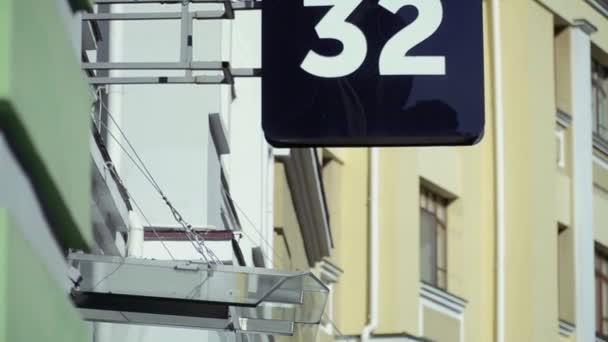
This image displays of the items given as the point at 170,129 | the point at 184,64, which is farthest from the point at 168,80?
the point at 170,129

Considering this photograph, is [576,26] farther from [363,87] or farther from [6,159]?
[6,159]

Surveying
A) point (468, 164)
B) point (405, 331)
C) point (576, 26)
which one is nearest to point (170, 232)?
point (405, 331)

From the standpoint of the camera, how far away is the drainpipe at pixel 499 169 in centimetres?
2683

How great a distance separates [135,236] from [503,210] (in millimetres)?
16493

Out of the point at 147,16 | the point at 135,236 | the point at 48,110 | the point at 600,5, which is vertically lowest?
the point at 48,110

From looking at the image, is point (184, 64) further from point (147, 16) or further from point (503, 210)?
point (503, 210)

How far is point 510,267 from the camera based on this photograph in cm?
2692

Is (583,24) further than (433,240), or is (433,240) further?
(583,24)

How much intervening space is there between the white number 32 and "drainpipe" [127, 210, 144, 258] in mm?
2843

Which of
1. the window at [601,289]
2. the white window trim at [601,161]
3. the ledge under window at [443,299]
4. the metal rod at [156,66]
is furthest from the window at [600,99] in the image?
the metal rod at [156,66]

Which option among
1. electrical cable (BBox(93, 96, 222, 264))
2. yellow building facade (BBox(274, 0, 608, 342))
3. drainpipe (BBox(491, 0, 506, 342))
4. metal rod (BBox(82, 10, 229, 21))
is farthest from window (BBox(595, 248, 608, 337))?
metal rod (BBox(82, 10, 229, 21))

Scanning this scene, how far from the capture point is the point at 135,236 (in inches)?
431

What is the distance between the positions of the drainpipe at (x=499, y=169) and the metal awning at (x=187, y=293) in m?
17.3

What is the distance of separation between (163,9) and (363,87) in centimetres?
440
